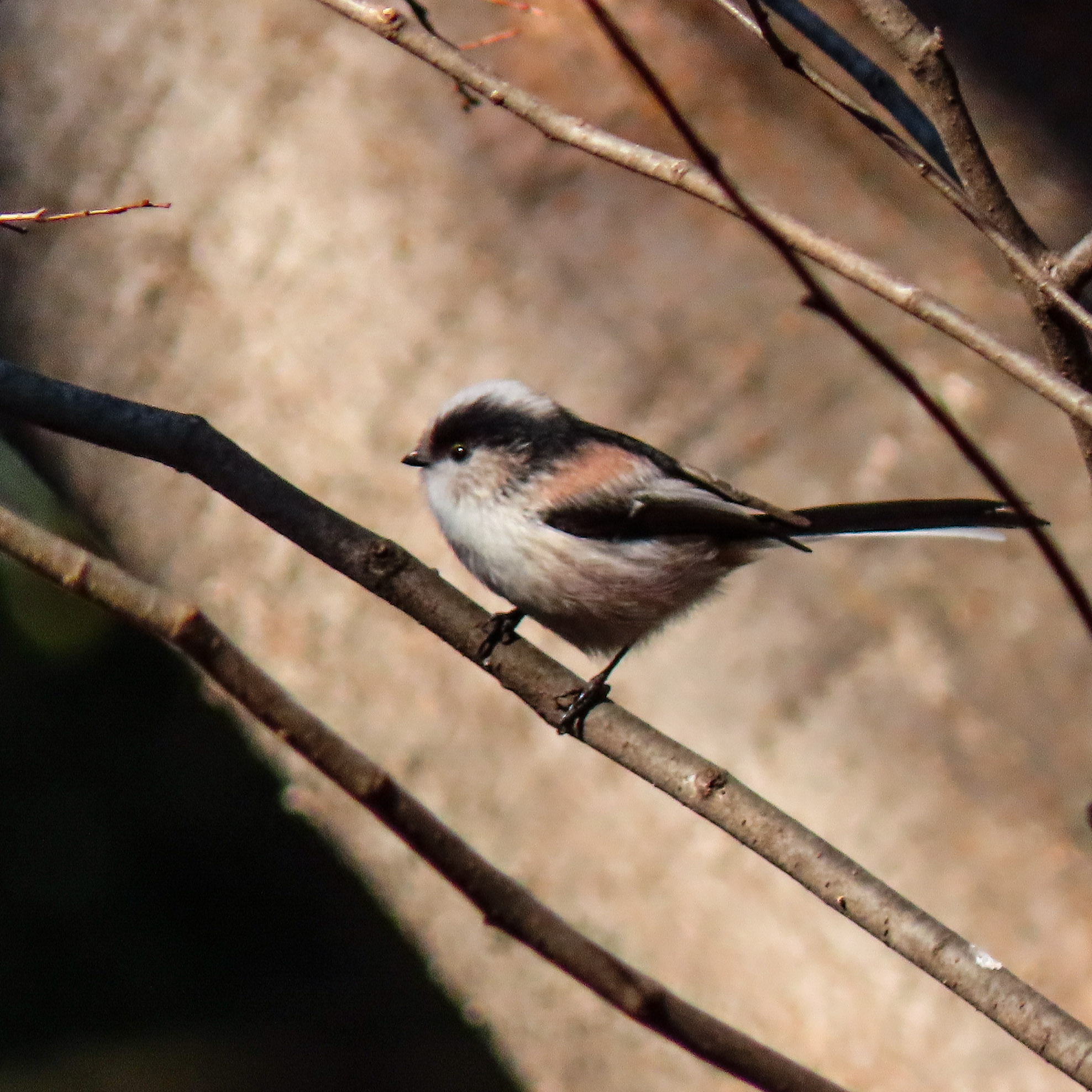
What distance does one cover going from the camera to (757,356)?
1818 mm

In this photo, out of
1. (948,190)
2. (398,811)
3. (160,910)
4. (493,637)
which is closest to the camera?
(398,811)

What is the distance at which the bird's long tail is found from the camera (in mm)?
1515

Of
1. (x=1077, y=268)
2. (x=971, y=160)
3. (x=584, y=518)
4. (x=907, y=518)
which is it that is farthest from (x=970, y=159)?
Result: (x=584, y=518)

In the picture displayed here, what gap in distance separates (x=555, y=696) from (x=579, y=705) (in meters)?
0.05

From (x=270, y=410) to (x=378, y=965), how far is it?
9.55ft

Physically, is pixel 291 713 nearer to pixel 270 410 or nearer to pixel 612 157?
pixel 612 157

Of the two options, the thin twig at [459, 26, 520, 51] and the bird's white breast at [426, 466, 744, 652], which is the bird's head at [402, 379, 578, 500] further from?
the thin twig at [459, 26, 520, 51]

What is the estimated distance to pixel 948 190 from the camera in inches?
39.8

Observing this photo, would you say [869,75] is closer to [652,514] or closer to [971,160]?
[971,160]

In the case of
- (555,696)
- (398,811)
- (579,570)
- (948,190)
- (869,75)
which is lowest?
(398,811)

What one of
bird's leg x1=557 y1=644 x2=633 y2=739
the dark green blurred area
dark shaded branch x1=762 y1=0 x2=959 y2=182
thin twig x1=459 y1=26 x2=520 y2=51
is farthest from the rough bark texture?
the dark green blurred area

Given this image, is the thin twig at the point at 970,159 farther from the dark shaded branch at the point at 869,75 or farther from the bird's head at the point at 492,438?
the bird's head at the point at 492,438

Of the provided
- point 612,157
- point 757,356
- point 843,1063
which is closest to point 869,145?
point 757,356

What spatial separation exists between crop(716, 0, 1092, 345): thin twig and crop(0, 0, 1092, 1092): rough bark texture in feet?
2.35
